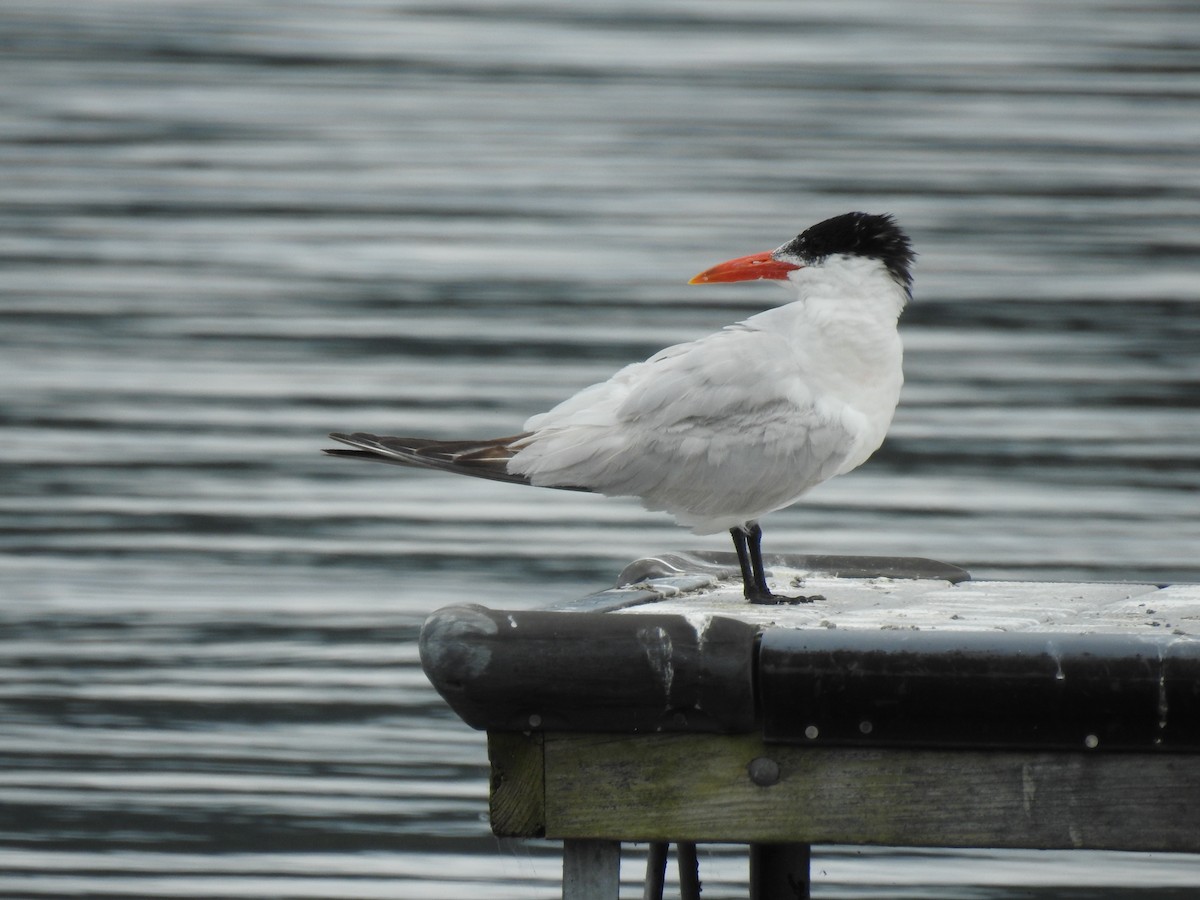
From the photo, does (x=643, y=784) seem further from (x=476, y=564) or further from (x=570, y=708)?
(x=476, y=564)

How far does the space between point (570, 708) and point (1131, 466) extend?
6.55m

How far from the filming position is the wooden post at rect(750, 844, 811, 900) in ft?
14.4

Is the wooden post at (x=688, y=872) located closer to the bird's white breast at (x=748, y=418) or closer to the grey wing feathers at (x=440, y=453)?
the bird's white breast at (x=748, y=418)

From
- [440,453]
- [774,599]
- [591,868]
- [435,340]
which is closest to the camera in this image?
[591,868]

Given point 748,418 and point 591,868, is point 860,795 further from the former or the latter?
point 748,418

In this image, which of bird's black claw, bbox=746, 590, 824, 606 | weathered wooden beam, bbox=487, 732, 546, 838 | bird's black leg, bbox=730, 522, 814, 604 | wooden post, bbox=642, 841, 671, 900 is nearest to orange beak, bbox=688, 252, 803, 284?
bird's black leg, bbox=730, 522, 814, 604

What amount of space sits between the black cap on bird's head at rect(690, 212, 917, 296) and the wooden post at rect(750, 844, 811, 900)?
116 cm

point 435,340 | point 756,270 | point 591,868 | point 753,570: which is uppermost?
point 756,270

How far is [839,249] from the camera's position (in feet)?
14.7

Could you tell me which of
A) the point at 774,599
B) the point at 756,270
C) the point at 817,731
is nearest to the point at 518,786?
the point at 817,731

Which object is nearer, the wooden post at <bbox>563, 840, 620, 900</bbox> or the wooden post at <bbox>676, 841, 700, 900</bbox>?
the wooden post at <bbox>563, 840, 620, 900</bbox>

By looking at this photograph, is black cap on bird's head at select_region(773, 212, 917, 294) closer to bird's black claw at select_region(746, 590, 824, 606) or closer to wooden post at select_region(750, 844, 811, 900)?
bird's black claw at select_region(746, 590, 824, 606)

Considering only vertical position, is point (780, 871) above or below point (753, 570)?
below

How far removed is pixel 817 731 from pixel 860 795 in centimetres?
12
